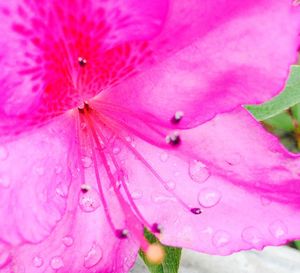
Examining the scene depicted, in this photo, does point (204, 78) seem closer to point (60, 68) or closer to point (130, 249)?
point (60, 68)

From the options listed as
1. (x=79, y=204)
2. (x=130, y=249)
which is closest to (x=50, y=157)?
(x=79, y=204)

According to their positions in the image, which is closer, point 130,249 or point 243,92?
point 243,92

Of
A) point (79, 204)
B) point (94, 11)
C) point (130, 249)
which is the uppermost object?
point (94, 11)

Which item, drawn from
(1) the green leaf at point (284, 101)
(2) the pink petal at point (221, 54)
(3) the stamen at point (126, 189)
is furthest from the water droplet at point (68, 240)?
(1) the green leaf at point (284, 101)

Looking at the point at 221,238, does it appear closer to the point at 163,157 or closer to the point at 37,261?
the point at 163,157

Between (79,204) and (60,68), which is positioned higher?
(60,68)

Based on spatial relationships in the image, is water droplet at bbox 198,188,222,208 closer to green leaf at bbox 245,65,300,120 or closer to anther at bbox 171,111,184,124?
anther at bbox 171,111,184,124

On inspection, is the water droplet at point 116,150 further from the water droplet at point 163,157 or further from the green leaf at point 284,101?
the green leaf at point 284,101
